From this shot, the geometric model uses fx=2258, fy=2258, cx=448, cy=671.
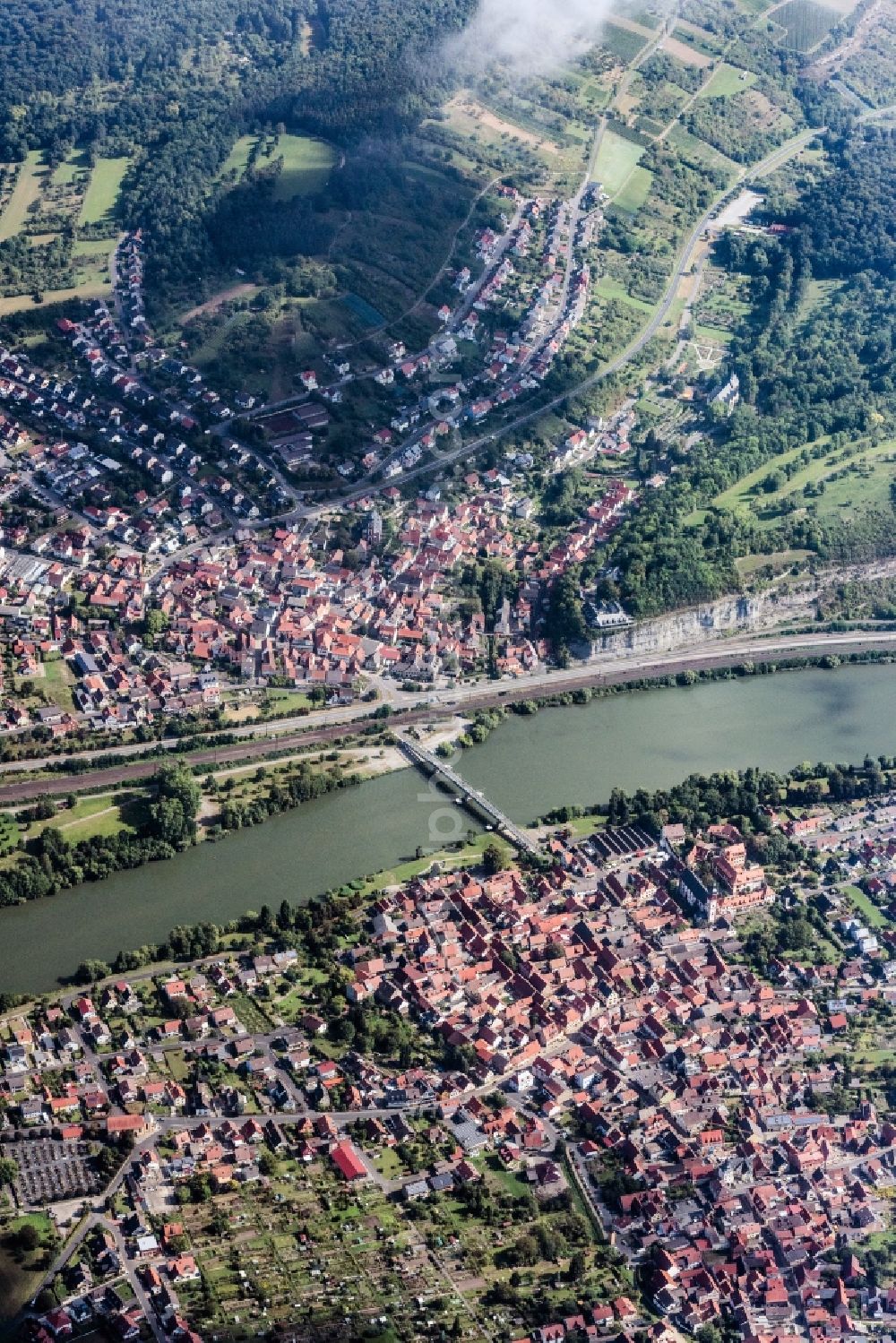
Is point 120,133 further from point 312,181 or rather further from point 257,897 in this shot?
point 257,897

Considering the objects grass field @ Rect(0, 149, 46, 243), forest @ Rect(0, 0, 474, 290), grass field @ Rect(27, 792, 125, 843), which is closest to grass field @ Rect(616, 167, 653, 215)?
forest @ Rect(0, 0, 474, 290)

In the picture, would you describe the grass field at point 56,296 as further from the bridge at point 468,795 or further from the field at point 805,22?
the field at point 805,22

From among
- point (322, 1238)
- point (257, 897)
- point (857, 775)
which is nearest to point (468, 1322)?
point (322, 1238)

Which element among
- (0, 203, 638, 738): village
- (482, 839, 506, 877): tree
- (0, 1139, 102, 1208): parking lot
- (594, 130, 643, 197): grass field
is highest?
(594, 130, 643, 197): grass field

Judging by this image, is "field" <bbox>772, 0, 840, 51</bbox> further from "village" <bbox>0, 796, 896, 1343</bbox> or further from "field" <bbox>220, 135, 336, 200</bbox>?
"village" <bbox>0, 796, 896, 1343</bbox>

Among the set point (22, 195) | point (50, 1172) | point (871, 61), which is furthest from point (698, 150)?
point (50, 1172)

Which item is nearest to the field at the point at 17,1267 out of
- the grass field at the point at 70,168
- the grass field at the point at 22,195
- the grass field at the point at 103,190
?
the grass field at the point at 22,195

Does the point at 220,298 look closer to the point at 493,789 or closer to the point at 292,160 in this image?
the point at 292,160
